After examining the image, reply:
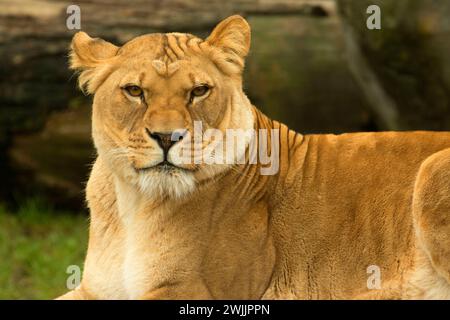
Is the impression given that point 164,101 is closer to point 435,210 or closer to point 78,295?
point 78,295

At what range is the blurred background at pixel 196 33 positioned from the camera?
27.0ft

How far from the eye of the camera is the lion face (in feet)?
16.2

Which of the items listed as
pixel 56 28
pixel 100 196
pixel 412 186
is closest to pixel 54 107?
pixel 56 28

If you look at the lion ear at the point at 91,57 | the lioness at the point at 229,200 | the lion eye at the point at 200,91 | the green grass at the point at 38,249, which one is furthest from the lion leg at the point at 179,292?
the green grass at the point at 38,249

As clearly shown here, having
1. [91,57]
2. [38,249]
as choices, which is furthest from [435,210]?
[38,249]

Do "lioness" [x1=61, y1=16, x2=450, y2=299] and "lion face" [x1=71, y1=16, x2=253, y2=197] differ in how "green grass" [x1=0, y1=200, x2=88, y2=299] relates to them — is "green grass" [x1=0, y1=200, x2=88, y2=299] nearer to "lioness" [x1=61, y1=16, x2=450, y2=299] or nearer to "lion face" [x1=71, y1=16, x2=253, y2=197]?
"lioness" [x1=61, y1=16, x2=450, y2=299]

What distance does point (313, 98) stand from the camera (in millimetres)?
9242

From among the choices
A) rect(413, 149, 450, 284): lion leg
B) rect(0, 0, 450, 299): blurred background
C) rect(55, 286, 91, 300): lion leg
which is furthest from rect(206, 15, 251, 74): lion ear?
rect(0, 0, 450, 299): blurred background

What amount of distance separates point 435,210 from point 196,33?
12.8 feet

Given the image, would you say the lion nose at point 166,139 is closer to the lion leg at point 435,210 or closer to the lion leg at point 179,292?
the lion leg at point 179,292

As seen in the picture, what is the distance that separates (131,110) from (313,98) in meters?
4.37

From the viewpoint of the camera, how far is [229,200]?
17.6 ft

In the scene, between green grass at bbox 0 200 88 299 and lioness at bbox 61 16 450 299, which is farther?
green grass at bbox 0 200 88 299

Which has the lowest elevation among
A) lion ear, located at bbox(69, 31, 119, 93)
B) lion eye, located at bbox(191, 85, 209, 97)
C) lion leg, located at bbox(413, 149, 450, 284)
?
lion leg, located at bbox(413, 149, 450, 284)
